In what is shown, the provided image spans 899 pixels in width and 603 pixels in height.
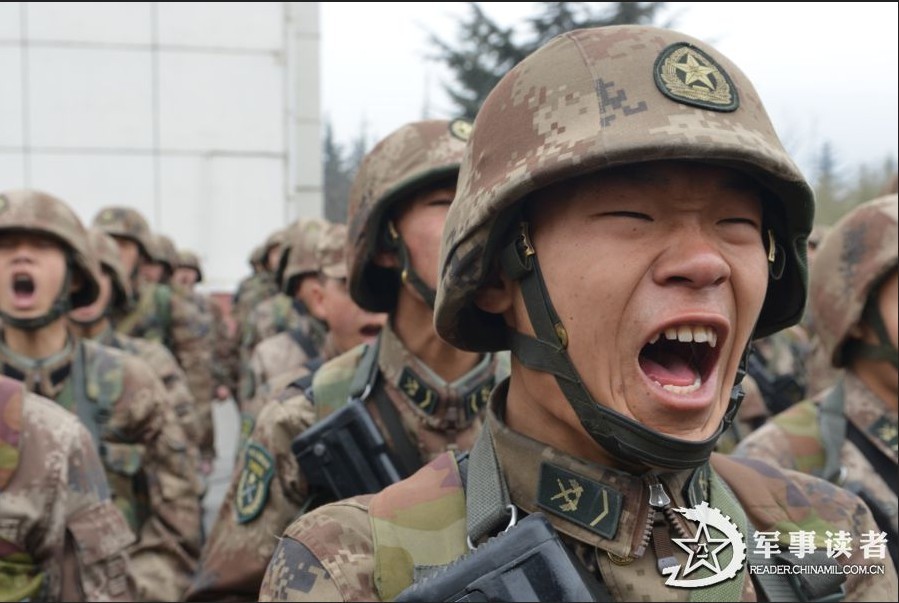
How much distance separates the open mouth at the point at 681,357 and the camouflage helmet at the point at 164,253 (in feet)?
32.2

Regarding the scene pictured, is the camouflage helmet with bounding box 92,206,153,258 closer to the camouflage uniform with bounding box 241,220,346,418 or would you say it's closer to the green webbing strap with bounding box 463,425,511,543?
the camouflage uniform with bounding box 241,220,346,418

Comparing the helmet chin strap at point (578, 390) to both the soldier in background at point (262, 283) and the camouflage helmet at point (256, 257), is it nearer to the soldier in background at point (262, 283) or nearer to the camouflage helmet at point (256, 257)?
the soldier in background at point (262, 283)

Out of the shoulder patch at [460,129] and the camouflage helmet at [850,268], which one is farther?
the camouflage helmet at [850,268]

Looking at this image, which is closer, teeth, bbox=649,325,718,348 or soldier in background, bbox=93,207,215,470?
teeth, bbox=649,325,718,348

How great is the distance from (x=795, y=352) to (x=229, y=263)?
9346 millimetres

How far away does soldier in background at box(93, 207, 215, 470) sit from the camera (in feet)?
32.6

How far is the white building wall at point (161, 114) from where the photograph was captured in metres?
14.7

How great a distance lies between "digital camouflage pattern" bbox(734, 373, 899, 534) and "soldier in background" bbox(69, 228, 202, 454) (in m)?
4.12

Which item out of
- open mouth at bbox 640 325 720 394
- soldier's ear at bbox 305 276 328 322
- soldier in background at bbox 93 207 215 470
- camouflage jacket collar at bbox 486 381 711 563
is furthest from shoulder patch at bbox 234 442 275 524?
soldier in background at bbox 93 207 215 470

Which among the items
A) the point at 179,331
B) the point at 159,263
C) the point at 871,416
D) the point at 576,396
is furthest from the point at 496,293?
the point at 159,263

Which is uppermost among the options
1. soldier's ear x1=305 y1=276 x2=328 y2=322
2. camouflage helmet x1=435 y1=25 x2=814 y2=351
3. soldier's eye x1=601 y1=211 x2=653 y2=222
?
camouflage helmet x1=435 y1=25 x2=814 y2=351

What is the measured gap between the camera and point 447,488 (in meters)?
2.21

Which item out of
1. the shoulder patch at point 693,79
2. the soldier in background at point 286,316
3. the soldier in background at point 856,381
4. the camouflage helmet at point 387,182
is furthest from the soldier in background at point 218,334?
the shoulder patch at point 693,79

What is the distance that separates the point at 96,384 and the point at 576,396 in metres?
3.94
